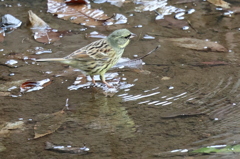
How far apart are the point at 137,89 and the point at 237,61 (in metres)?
1.65

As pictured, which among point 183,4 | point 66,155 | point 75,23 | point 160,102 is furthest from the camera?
point 183,4

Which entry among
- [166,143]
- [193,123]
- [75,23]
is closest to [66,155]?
[166,143]

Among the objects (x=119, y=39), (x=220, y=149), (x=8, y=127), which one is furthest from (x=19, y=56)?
(x=220, y=149)

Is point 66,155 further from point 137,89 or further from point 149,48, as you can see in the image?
point 149,48

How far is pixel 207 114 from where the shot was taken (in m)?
4.68

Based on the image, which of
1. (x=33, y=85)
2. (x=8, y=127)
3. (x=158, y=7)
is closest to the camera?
(x=8, y=127)

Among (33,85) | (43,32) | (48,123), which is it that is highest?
(48,123)

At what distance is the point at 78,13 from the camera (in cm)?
820

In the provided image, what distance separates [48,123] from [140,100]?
3.84 feet

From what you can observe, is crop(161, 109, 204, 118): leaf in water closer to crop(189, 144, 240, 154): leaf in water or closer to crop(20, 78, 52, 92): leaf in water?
crop(189, 144, 240, 154): leaf in water

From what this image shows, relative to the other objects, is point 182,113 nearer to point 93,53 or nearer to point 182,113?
point 182,113

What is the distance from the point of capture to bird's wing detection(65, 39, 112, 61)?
5.76 meters

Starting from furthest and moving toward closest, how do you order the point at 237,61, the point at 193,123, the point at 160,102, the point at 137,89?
the point at 237,61 < the point at 137,89 < the point at 160,102 < the point at 193,123

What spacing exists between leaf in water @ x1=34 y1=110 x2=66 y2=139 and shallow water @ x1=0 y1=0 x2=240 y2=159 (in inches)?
2.4
